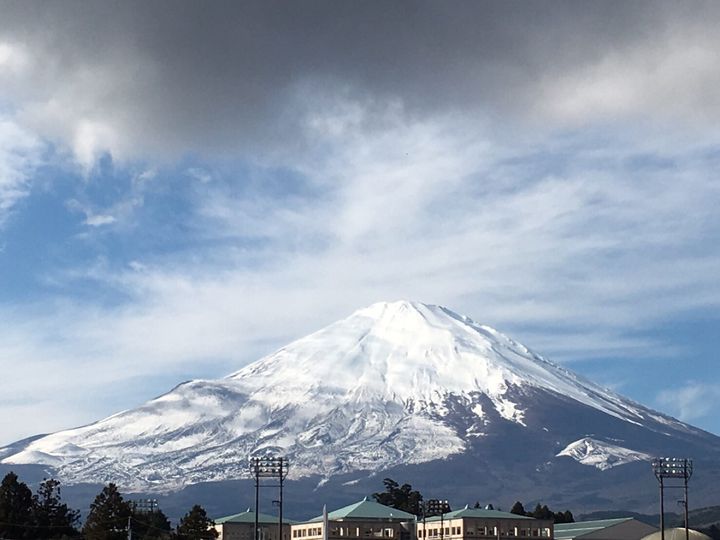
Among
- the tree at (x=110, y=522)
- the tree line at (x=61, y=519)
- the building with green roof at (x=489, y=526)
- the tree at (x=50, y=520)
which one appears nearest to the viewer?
the tree at (x=110, y=522)

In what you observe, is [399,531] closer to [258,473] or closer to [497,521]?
[497,521]

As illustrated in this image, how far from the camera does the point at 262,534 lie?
653ft

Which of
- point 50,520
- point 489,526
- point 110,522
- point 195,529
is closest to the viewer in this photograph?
point 110,522

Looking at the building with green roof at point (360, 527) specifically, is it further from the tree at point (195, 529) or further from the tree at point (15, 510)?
the tree at point (15, 510)

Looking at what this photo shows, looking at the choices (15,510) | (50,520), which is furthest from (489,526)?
(15,510)

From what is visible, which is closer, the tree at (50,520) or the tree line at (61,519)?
the tree line at (61,519)

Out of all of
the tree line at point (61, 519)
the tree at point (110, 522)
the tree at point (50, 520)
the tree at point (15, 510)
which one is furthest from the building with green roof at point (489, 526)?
the tree at point (15, 510)

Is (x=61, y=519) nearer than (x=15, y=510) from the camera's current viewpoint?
No

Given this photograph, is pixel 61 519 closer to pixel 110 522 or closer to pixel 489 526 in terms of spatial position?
pixel 110 522

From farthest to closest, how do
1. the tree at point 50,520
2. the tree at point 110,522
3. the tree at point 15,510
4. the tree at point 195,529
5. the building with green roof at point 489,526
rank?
the building with green roof at point 489,526 < the tree at point 195,529 < the tree at point 50,520 < the tree at point 15,510 < the tree at point 110,522

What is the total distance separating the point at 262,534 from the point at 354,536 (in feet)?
45.5

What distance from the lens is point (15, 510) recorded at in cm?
16050

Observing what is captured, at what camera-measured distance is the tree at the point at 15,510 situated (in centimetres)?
15512

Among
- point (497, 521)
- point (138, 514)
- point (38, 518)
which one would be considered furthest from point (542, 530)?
point (38, 518)
